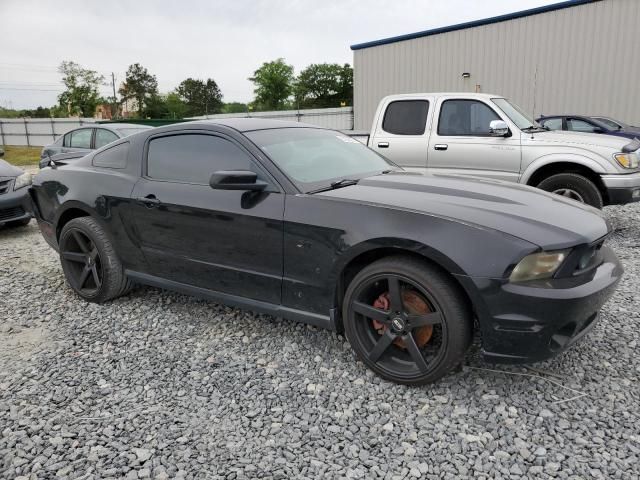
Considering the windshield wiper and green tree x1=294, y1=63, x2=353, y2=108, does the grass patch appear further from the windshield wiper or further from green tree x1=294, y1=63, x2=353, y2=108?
green tree x1=294, y1=63, x2=353, y2=108

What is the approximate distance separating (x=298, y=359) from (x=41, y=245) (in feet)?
15.0

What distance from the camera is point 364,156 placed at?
3.73 m

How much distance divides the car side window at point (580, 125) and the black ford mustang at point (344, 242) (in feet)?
33.3

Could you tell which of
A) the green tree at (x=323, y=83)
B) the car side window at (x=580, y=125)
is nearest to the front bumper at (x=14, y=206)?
the car side window at (x=580, y=125)

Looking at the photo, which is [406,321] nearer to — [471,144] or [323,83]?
[471,144]

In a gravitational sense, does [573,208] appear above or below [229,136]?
below

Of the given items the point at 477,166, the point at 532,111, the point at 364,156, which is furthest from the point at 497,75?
the point at 364,156

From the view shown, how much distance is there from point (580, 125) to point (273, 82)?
7505cm

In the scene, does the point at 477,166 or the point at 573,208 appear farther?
the point at 477,166

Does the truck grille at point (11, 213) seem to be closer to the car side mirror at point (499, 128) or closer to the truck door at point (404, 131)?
the truck door at point (404, 131)

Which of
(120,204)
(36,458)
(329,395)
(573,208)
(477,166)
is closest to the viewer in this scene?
(36,458)

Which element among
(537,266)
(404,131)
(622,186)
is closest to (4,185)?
(404,131)

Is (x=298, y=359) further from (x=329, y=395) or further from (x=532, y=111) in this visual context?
(x=532, y=111)

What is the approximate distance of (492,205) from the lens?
262cm
